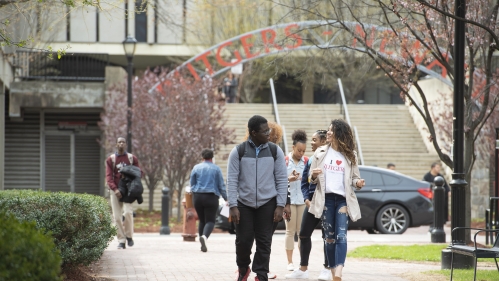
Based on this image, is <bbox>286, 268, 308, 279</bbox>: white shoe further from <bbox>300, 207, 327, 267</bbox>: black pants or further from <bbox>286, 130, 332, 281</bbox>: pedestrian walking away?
<bbox>300, 207, 327, 267</bbox>: black pants

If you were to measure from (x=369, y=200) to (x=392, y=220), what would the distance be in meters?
0.70

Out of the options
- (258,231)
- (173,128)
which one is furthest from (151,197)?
(258,231)

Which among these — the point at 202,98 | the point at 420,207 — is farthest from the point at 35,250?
the point at 202,98

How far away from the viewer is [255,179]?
28.6 feet

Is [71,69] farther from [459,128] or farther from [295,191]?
[459,128]

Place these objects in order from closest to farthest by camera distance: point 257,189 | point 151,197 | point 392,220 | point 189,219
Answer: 1. point 257,189
2. point 189,219
3. point 392,220
4. point 151,197

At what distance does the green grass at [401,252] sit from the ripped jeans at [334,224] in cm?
429

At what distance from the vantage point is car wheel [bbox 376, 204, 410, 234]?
19047mm

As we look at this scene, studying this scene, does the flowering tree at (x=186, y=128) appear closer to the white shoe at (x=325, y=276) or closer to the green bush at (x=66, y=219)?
the white shoe at (x=325, y=276)

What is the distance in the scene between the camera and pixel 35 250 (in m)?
5.36

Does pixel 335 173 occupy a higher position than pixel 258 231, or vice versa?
pixel 335 173

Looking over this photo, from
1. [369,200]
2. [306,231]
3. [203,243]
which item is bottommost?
[203,243]

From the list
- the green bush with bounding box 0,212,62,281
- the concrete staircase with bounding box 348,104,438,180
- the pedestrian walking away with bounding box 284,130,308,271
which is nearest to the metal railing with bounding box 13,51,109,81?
the concrete staircase with bounding box 348,104,438,180

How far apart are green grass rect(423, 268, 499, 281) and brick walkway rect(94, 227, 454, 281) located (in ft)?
1.89
